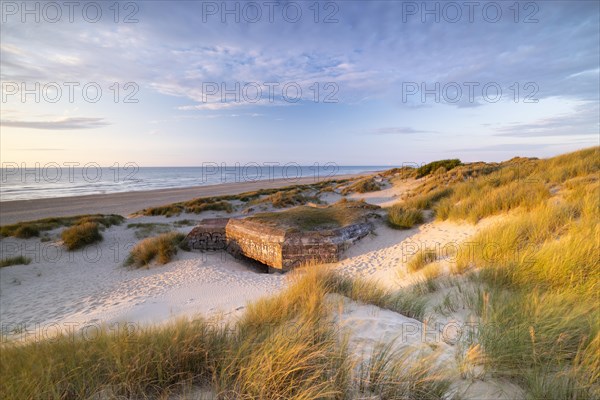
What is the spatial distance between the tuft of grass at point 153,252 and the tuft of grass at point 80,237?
3.30 m

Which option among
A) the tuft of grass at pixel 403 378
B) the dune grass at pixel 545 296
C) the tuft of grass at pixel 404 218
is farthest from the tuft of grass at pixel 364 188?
the tuft of grass at pixel 403 378

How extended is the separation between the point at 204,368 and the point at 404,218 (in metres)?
8.02

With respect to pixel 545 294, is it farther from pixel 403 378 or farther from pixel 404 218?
pixel 404 218

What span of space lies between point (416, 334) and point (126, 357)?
258cm

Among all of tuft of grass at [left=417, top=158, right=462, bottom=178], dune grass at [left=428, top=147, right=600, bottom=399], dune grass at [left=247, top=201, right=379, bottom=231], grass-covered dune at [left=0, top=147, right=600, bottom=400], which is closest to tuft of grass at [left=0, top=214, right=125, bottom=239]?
dune grass at [left=247, top=201, right=379, bottom=231]

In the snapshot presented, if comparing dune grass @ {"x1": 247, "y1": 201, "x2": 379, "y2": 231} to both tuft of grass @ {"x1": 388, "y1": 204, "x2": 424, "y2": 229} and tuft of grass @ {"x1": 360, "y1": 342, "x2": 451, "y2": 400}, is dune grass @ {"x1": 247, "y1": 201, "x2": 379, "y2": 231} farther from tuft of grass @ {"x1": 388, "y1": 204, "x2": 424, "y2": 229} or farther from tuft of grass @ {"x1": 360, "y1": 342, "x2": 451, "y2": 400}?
tuft of grass @ {"x1": 360, "y1": 342, "x2": 451, "y2": 400}

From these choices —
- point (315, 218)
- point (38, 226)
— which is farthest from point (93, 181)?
point (315, 218)

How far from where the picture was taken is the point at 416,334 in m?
2.87

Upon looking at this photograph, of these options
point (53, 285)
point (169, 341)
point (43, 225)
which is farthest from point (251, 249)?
point (43, 225)

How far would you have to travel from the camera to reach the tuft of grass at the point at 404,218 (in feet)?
29.7

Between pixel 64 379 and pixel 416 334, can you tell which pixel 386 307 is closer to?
pixel 416 334

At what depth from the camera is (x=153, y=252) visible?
28.5ft

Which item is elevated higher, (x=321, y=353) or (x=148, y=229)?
(x=321, y=353)

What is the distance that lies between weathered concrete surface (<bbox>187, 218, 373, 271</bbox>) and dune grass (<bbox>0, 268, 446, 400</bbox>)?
4.65 m
